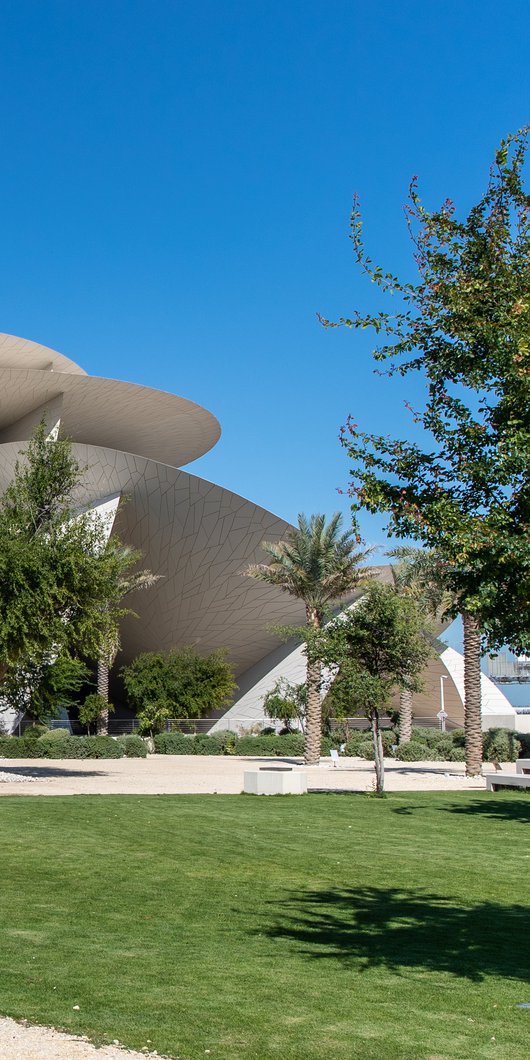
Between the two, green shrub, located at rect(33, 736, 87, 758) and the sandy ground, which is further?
green shrub, located at rect(33, 736, 87, 758)

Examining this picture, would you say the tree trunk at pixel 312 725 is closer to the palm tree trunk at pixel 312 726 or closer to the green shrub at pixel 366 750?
the palm tree trunk at pixel 312 726

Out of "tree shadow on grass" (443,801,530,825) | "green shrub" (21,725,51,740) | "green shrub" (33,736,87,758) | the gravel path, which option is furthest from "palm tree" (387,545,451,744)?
the gravel path

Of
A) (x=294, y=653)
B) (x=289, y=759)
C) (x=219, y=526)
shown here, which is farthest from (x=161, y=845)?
(x=294, y=653)

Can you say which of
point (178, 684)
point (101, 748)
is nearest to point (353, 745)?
point (101, 748)

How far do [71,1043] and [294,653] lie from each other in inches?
1927

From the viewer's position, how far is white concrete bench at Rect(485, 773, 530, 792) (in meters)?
21.5

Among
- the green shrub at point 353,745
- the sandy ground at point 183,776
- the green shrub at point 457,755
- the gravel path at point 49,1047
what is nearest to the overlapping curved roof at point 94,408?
the green shrub at point 353,745

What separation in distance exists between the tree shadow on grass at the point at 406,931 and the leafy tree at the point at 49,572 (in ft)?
45.2

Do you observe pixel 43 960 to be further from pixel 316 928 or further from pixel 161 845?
pixel 161 845

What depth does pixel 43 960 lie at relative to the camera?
6570 mm

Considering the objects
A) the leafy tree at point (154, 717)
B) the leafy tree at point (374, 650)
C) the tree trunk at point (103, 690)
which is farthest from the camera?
the leafy tree at point (154, 717)

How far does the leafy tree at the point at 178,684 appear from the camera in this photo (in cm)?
4709

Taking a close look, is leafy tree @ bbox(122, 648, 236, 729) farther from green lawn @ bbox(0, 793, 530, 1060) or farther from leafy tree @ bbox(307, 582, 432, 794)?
green lawn @ bbox(0, 793, 530, 1060)

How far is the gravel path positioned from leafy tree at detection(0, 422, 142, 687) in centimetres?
1715
